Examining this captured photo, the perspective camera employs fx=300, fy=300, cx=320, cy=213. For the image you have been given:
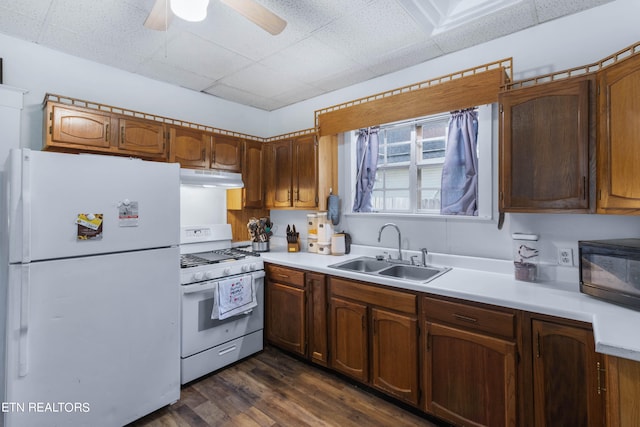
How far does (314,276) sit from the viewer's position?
2.48m

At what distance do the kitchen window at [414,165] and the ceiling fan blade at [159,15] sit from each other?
1.81 m

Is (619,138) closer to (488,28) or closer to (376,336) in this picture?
(488,28)

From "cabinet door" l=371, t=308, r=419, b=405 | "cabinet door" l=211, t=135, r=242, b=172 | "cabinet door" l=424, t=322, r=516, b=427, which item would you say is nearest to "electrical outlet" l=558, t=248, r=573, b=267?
"cabinet door" l=424, t=322, r=516, b=427

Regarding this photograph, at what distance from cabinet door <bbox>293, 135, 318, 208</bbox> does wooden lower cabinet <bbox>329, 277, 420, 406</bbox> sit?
1.01m

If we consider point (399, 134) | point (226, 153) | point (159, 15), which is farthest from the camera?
point (226, 153)

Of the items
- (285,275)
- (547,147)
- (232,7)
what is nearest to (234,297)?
(285,275)

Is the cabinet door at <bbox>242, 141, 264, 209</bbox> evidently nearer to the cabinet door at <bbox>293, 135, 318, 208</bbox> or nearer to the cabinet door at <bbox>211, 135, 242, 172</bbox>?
the cabinet door at <bbox>211, 135, 242, 172</bbox>

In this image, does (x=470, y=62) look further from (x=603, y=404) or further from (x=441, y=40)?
(x=603, y=404)

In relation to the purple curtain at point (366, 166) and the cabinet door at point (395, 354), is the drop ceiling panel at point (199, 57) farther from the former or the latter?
the cabinet door at point (395, 354)

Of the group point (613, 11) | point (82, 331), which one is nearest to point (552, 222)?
point (613, 11)

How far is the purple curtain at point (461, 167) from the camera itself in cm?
229

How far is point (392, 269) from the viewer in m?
2.48

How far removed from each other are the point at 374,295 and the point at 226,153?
2042mm

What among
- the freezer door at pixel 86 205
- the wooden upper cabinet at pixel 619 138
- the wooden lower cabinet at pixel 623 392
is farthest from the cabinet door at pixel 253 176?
the wooden lower cabinet at pixel 623 392
